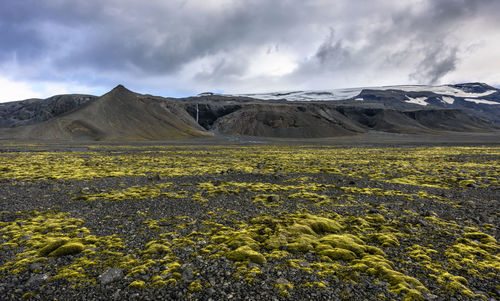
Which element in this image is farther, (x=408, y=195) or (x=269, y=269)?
(x=408, y=195)

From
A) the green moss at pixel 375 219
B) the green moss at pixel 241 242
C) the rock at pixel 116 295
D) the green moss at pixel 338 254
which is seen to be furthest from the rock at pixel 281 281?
the green moss at pixel 375 219

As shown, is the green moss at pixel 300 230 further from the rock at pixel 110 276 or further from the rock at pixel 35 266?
the rock at pixel 35 266

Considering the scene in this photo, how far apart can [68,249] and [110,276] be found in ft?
5.79

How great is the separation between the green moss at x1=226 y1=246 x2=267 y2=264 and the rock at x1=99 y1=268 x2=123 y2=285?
6.96ft

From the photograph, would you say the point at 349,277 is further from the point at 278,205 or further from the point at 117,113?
the point at 117,113

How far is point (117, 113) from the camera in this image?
109375mm

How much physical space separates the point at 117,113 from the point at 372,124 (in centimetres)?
15090

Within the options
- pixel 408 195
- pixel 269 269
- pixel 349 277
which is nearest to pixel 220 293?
pixel 269 269

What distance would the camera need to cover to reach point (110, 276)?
466cm

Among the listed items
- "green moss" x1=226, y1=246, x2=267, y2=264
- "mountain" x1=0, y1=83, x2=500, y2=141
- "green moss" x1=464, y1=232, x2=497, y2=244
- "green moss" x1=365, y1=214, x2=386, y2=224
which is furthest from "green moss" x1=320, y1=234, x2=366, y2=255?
"mountain" x1=0, y1=83, x2=500, y2=141

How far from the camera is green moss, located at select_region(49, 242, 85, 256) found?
217 inches

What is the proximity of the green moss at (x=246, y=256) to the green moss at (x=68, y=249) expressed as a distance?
3420 millimetres

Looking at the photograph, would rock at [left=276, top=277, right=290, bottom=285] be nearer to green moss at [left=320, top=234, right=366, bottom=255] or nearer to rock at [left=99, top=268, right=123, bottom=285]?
green moss at [left=320, top=234, right=366, bottom=255]

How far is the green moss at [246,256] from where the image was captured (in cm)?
528
